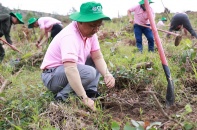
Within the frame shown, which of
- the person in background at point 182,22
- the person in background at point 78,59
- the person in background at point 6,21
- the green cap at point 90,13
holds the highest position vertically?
the green cap at point 90,13

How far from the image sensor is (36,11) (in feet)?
42.3

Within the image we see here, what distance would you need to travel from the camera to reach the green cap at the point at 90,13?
6.81 ft

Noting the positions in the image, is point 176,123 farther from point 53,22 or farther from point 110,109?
point 53,22

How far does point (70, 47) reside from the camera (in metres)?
2.09

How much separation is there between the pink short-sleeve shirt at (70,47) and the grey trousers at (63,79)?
0.24ft

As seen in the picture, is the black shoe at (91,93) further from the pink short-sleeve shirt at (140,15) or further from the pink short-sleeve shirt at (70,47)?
the pink short-sleeve shirt at (140,15)

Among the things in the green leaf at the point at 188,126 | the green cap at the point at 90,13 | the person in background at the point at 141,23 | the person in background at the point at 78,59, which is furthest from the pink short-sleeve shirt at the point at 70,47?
the person in background at the point at 141,23

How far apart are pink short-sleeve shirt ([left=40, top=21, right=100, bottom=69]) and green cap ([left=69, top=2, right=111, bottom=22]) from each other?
0.44 feet

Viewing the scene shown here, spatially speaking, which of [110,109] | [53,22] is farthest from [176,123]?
[53,22]

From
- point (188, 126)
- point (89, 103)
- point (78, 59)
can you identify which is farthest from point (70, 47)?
point (188, 126)

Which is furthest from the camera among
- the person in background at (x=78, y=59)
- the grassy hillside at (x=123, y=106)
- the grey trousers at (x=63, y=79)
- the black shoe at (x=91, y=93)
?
the black shoe at (x=91, y=93)

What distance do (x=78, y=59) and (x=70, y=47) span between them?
255mm

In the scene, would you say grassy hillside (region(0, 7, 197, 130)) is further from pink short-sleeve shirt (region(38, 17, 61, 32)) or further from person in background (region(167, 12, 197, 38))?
person in background (region(167, 12, 197, 38))

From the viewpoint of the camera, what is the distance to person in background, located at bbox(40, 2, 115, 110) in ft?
6.81
